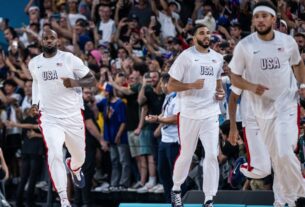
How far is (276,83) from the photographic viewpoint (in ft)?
33.9

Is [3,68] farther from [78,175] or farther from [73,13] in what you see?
[78,175]

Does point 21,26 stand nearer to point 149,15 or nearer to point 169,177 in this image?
point 149,15

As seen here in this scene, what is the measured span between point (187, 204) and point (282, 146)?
2.98 meters

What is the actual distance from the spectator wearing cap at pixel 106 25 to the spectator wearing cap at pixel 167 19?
3.47 feet

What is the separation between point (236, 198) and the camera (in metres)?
13.0

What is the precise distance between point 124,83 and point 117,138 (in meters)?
1.08

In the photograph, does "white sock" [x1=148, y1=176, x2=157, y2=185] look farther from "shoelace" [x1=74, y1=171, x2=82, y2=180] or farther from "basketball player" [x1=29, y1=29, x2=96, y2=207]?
"basketball player" [x1=29, y1=29, x2=96, y2=207]

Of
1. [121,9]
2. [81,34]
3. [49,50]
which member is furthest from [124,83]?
Answer: [49,50]

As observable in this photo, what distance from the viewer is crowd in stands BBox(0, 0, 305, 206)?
615 inches

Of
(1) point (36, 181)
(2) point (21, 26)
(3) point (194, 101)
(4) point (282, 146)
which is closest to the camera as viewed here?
(4) point (282, 146)

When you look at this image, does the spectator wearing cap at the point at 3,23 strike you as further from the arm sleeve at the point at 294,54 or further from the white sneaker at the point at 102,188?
the arm sleeve at the point at 294,54

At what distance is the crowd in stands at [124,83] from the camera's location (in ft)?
51.3

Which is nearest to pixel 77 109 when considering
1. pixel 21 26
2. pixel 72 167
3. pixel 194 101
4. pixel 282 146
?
pixel 72 167

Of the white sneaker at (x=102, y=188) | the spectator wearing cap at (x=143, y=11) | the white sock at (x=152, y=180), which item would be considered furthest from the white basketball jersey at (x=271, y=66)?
the spectator wearing cap at (x=143, y=11)
